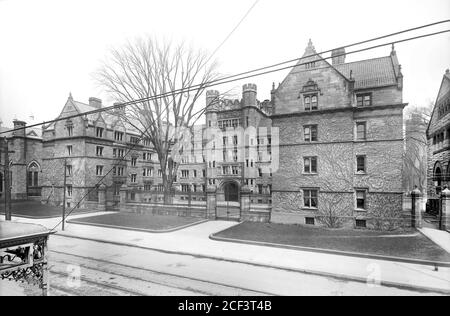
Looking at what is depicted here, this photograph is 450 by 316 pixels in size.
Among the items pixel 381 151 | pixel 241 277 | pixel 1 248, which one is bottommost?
pixel 241 277

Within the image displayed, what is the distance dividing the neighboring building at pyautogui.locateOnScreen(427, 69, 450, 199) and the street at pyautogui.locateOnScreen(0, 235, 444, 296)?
2038 cm

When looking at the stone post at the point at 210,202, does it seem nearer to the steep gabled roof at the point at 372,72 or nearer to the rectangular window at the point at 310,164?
the rectangular window at the point at 310,164

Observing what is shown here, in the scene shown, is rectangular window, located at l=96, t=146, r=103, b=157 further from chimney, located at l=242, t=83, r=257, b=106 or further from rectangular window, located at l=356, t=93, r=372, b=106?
rectangular window, located at l=356, t=93, r=372, b=106

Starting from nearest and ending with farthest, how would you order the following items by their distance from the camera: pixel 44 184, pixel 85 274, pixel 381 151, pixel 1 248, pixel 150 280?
pixel 1 248
pixel 150 280
pixel 85 274
pixel 381 151
pixel 44 184

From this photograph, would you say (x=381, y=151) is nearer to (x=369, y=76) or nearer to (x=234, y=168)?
→ (x=369, y=76)

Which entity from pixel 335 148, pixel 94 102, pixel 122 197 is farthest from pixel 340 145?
pixel 94 102

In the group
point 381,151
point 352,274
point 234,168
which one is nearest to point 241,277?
point 352,274

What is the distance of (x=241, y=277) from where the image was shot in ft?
28.7

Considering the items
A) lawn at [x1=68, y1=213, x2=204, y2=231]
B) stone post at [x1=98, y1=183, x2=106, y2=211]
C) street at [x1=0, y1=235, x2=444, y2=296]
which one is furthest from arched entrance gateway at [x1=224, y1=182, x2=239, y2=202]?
street at [x1=0, y1=235, x2=444, y2=296]

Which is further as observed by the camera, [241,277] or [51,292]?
[241,277]

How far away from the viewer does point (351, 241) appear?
13.9 m

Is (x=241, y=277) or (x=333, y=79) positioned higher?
(x=333, y=79)

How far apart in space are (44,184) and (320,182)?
34771 mm
